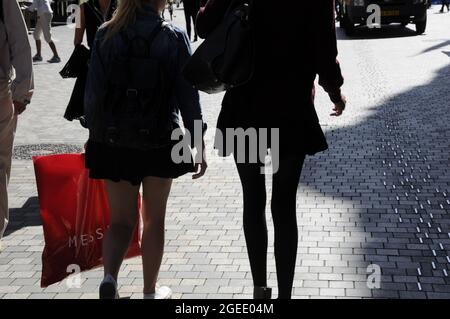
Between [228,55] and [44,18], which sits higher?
[228,55]

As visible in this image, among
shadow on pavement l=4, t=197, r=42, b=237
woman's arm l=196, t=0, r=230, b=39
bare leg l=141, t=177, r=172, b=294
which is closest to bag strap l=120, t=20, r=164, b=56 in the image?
woman's arm l=196, t=0, r=230, b=39

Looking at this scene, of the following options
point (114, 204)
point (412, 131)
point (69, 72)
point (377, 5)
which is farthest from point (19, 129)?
point (377, 5)

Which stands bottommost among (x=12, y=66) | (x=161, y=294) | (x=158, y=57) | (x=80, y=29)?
(x=161, y=294)

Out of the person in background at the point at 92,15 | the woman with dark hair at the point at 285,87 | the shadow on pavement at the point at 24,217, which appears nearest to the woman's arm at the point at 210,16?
the woman with dark hair at the point at 285,87

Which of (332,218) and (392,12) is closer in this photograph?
(332,218)

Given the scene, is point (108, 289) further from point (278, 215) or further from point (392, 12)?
point (392, 12)

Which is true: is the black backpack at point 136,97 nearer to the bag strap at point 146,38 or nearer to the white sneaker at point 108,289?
the bag strap at point 146,38

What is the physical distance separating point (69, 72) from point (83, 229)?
1019mm

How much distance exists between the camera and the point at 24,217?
21.4ft

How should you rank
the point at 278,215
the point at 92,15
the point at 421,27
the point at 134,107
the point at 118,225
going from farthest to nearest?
the point at 421,27, the point at 92,15, the point at 118,225, the point at 278,215, the point at 134,107

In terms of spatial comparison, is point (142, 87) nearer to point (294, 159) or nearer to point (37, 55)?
point (294, 159)

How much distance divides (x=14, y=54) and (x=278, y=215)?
6.30ft

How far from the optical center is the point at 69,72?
513 cm

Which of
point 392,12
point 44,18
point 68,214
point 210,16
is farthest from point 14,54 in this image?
point 392,12
